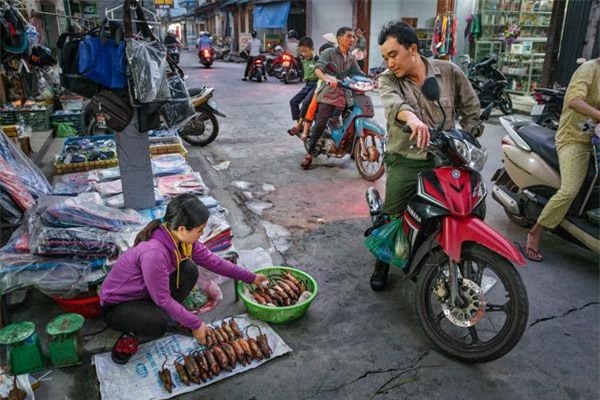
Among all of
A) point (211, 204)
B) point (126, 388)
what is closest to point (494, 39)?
point (211, 204)

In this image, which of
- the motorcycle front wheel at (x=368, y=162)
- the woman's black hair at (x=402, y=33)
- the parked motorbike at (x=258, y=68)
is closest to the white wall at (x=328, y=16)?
the parked motorbike at (x=258, y=68)

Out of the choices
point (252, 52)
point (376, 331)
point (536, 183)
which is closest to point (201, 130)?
point (536, 183)

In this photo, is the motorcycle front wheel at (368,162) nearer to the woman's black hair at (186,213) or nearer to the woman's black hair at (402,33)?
the woman's black hair at (402,33)

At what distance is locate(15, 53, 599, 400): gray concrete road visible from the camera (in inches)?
101

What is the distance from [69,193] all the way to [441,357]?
136 inches

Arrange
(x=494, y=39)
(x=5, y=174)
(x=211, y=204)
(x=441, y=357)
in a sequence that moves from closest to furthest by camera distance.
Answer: (x=441, y=357), (x=5, y=174), (x=211, y=204), (x=494, y=39)

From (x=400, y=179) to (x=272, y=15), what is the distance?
22203mm

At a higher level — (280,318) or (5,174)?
(5,174)

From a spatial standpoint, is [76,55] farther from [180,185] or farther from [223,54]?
[223,54]

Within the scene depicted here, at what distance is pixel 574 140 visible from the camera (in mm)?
3643

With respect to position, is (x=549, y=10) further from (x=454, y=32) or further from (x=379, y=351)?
(x=379, y=351)

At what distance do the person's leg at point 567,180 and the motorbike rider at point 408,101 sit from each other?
42.6 inches

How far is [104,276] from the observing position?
3.10m

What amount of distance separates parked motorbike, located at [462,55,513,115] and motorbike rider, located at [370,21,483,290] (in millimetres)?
7915
